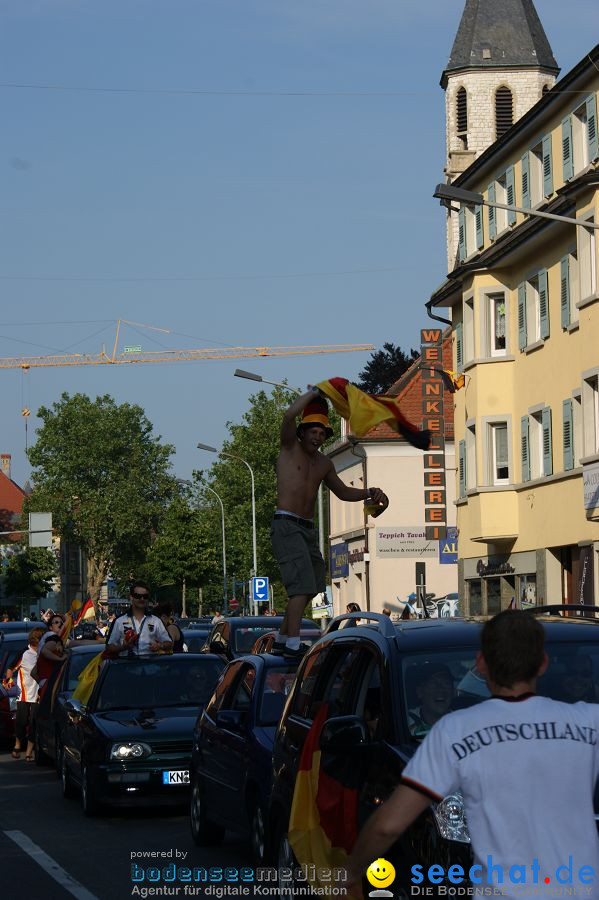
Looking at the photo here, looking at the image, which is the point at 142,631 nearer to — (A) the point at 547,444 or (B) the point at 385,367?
(A) the point at 547,444

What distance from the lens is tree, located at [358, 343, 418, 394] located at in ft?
287

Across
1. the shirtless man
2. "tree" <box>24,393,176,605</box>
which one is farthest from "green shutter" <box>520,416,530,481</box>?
"tree" <box>24,393,176,605</box>

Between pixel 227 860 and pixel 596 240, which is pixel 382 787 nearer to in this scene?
pixel 227 860

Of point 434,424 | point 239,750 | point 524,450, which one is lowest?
point 239,750

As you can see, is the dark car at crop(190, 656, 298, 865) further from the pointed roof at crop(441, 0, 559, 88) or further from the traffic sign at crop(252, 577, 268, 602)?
the pointed roof at crop(441, 0, 559, 88)

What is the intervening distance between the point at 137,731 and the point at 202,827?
111 inches

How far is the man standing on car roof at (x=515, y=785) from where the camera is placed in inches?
168

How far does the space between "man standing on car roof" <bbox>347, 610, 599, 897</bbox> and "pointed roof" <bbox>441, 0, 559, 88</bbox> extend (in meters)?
73.0

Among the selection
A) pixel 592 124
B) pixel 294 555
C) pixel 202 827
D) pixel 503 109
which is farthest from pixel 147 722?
pixel 503 109

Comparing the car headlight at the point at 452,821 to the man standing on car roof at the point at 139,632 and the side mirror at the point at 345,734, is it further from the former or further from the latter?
the man standing on car roof at the point at 139,632

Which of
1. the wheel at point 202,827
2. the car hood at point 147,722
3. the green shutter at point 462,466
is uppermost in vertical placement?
the green shutter at point 462,466

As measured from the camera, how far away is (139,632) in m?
17.5

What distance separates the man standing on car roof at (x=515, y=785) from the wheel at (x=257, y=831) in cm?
545

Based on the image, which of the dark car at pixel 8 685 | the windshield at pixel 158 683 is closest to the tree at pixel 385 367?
the dark car at pixel 8 685
